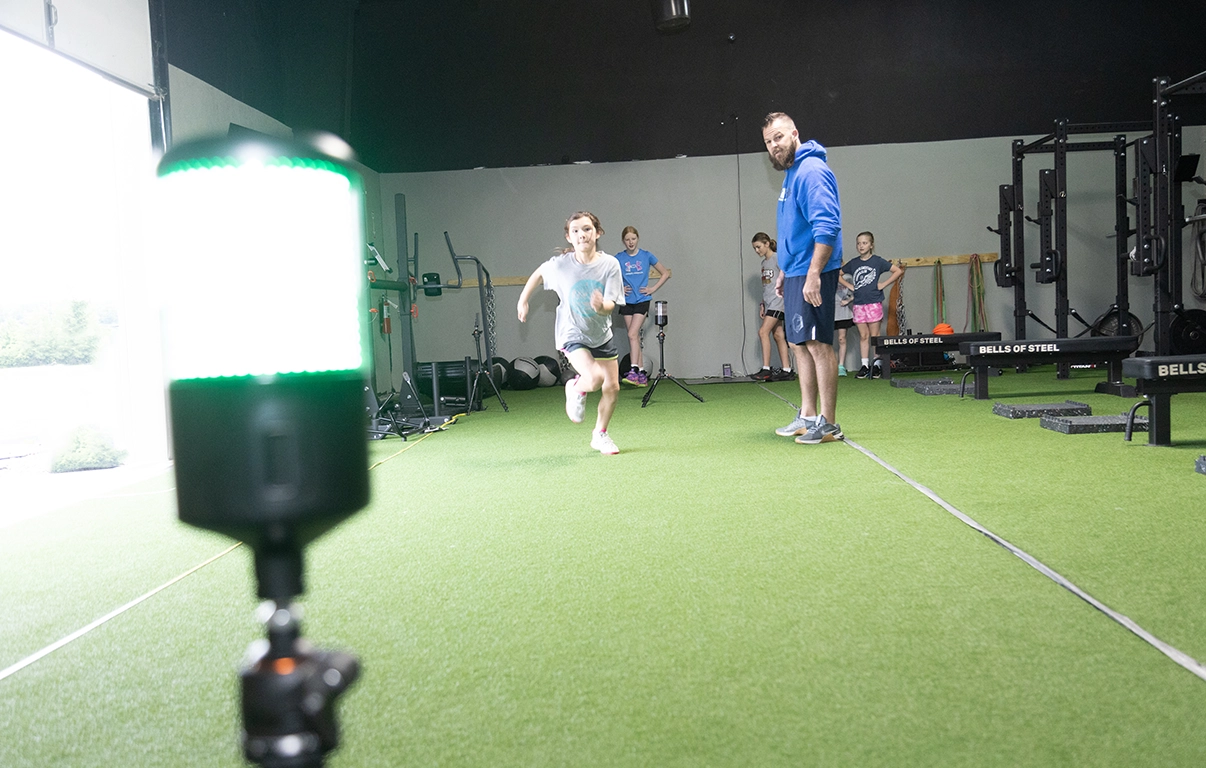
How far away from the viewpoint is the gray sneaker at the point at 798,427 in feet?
15.5

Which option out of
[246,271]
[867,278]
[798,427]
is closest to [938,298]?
[867,278]

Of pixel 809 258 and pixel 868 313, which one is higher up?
pixel 809 258

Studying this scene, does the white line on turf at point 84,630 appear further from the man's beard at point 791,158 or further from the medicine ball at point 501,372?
the medicine ball at point 501,372

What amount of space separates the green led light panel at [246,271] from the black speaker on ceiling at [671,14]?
7923 mm

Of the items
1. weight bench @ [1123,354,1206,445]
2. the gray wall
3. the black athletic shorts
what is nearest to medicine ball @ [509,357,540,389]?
the gray wall

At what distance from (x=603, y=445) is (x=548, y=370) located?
5.55 m

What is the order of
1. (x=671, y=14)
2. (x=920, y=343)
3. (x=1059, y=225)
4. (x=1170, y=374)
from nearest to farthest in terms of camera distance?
(x=1170, y=374) → (x=1059, y=225) → (x=671, y=14) → (x=920, y=343)

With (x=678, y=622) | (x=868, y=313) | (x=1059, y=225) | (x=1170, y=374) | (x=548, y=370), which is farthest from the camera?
(x=548, y=370)

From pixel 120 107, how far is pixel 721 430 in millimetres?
4195

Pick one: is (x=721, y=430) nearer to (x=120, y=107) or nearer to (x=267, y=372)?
(x=120, y=107)

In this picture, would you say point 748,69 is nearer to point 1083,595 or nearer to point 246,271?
point 1083,595

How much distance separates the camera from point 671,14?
25.5ft

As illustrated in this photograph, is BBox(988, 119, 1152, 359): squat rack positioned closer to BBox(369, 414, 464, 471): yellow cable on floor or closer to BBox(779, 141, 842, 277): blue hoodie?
BBox(779, 141, 842, 277): blue hoodie

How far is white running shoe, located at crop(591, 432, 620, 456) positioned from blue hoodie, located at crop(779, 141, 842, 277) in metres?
1.38
